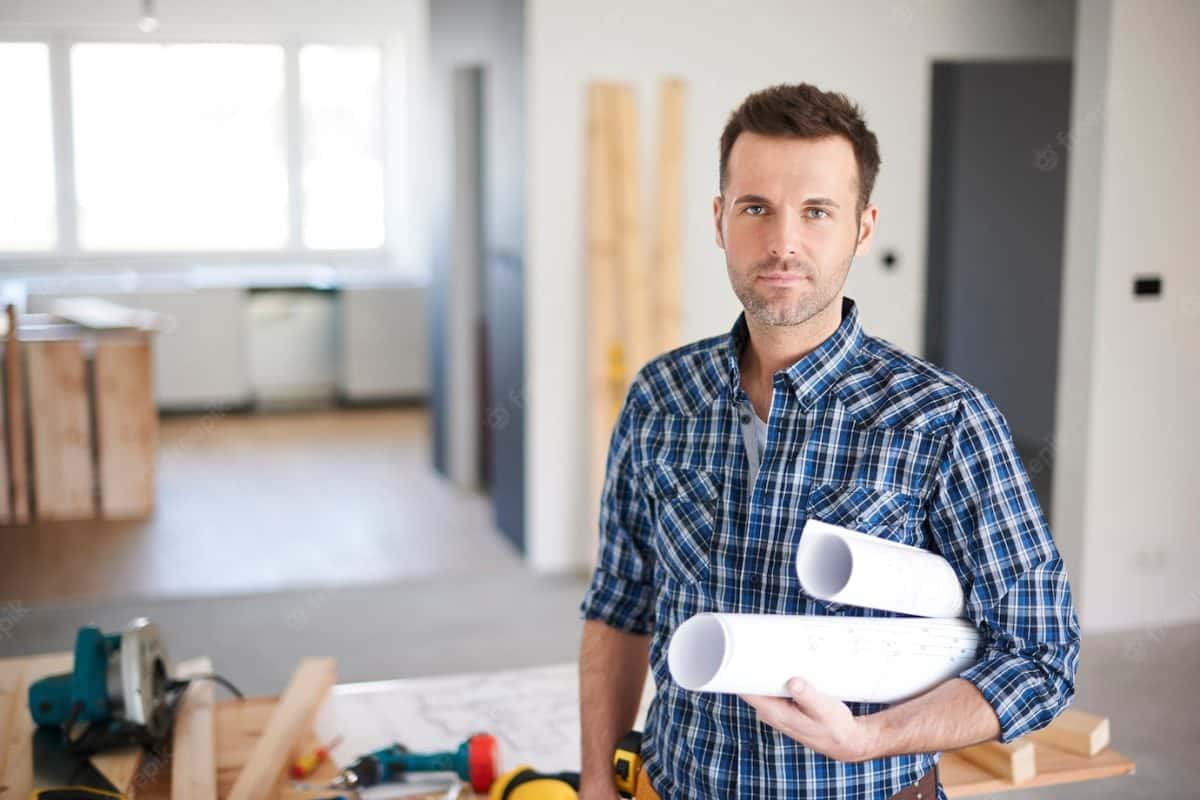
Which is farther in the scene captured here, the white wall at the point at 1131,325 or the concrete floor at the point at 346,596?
the white wall at the point at 1131,325

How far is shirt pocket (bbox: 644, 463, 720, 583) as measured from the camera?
1651 mm

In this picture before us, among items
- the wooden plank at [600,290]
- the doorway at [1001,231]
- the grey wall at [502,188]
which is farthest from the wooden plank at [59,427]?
the doorway at [1001,231]

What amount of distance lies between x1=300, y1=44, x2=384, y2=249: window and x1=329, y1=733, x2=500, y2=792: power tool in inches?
235

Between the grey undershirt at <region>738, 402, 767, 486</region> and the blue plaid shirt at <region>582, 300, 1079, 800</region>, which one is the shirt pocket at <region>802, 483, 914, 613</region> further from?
the grey undershirt at <region>738, 402, 767, 486</region>

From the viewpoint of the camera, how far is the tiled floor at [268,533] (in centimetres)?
530

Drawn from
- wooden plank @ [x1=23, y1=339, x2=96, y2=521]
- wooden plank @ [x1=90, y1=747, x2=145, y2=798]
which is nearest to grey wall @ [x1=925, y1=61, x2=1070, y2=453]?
wooden plank @ [x1=23, y1=339, x2=96, y2=521]

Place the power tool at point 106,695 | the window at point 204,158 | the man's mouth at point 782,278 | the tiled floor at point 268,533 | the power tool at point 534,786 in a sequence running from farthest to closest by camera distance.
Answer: the window at point 204,158
the tiled floor at point 268,533
the power tool at point 106,695
the power tool at point 534,786
the man's mouth at point 782,278

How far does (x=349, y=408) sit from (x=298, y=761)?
6.59 metres

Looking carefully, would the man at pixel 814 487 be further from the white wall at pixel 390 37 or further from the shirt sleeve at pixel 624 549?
the white wall at pixel 390 37

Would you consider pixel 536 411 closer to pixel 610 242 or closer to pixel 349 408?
pixel 610 242

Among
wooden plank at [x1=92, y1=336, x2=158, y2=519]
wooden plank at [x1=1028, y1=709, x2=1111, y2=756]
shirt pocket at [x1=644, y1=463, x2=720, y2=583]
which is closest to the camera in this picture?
shirt pocket at [x1=644, y1=463, x2=720, y2=583]

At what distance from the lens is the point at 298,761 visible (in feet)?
9.22

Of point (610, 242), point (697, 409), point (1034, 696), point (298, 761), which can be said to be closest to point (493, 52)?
point (610, 242)

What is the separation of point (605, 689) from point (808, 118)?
815mm
